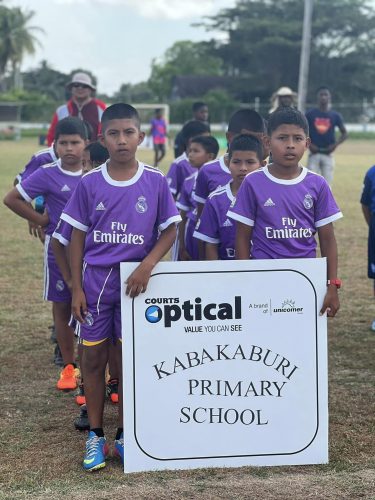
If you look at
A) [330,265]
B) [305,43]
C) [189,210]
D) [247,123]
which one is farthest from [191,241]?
[305,43]

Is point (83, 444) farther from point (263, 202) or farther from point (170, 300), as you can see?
point (263, 202)

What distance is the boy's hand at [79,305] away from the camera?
169 inches

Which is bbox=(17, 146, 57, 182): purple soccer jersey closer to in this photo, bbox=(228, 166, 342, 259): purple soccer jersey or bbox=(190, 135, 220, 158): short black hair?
bbox=(190, 135, 220, 158): short black hair

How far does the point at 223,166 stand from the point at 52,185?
47.0 inches

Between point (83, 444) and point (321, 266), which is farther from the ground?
point (321, 266)

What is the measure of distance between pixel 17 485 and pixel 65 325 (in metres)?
1.90

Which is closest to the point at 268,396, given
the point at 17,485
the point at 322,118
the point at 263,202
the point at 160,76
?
the point at 263,202

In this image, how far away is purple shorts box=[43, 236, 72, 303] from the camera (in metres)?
5.69

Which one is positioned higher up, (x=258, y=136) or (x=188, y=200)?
(x=258, y=136)

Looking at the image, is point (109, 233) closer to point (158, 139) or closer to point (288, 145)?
point (288, 145)

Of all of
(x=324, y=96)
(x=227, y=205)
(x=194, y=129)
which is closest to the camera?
(x=227, y=205)

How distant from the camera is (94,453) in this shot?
426cm

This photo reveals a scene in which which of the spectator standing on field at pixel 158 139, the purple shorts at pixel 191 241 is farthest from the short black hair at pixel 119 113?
the spectator standing on field at pixel 158 139

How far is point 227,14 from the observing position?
7294 centimetres
